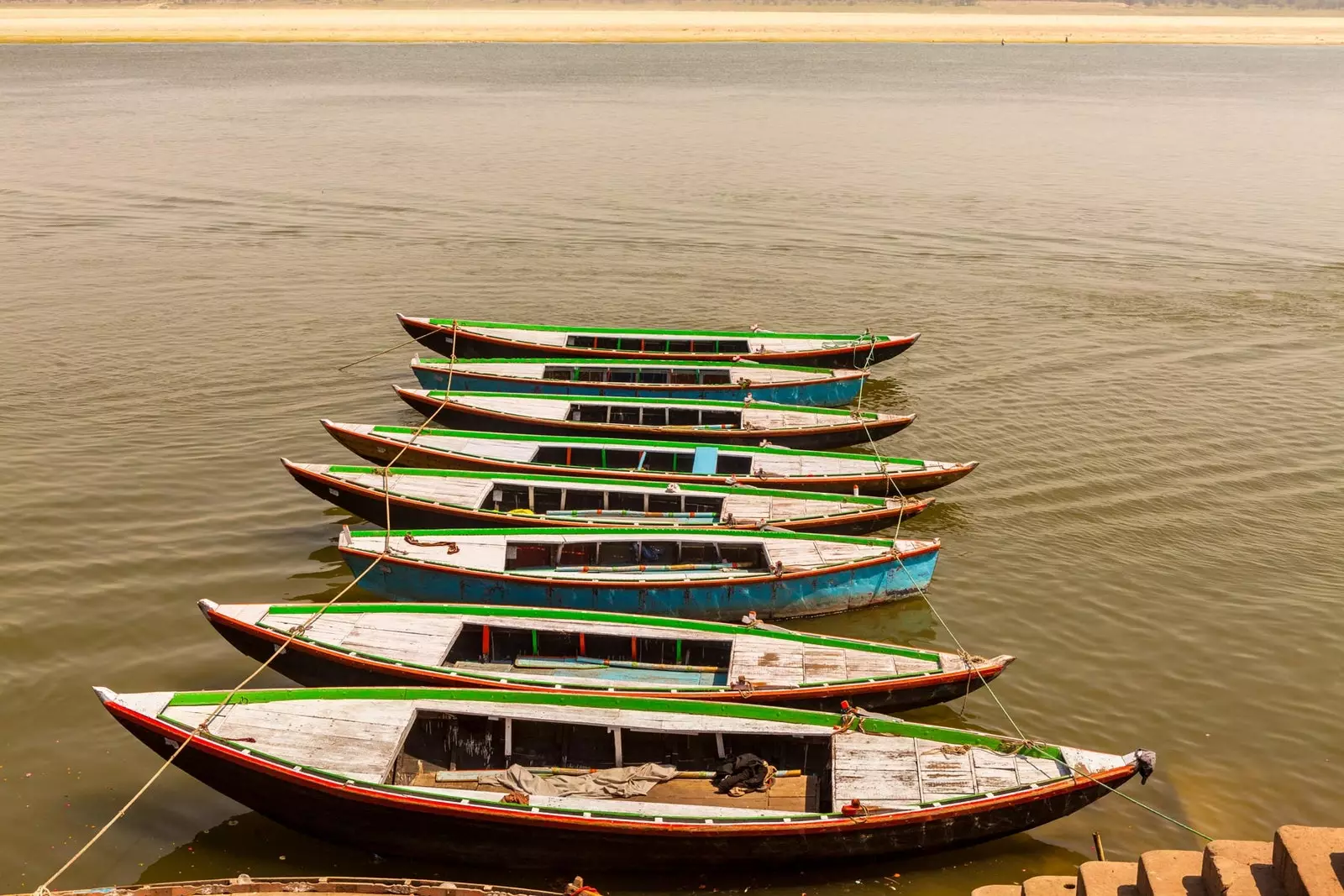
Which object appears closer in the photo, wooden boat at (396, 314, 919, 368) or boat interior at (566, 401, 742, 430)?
boat interior at (566, 401, 742, 430)

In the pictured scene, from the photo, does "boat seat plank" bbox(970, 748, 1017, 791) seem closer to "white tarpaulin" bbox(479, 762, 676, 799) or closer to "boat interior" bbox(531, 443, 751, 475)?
"white tarpaulin" bbox(479, 762, 676, 799)

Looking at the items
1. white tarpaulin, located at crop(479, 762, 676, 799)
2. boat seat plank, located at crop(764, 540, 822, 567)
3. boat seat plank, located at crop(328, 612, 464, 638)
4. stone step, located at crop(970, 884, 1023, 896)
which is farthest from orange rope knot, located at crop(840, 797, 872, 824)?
boat seat plank, located at crop(764, 540, 822, 567)

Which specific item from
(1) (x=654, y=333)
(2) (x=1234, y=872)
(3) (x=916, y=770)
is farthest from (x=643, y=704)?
A: (1) (x=654, y=333)

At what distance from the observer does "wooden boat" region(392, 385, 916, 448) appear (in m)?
24.3

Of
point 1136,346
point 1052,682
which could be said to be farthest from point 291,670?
point 1136,346

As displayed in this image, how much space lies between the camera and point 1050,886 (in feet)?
39.9

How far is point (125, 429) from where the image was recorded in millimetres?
25766

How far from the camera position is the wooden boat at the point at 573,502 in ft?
66.4

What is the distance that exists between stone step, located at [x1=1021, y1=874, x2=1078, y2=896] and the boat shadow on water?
4.64ft

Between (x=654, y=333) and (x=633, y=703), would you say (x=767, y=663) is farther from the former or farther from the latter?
(x=654, y=333)

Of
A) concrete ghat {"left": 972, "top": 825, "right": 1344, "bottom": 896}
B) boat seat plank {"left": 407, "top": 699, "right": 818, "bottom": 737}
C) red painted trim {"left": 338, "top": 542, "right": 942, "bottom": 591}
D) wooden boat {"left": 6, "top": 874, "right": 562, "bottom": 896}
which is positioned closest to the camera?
concrete ghat {"left": 972, "top": 825, "right": 1344, "bottom": 896}

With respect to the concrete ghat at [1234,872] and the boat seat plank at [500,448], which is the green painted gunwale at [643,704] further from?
the boat seat plank at [500,448]

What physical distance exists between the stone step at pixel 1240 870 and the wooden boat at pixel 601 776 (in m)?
2.84

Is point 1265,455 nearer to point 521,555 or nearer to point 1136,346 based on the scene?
point 1136,346
